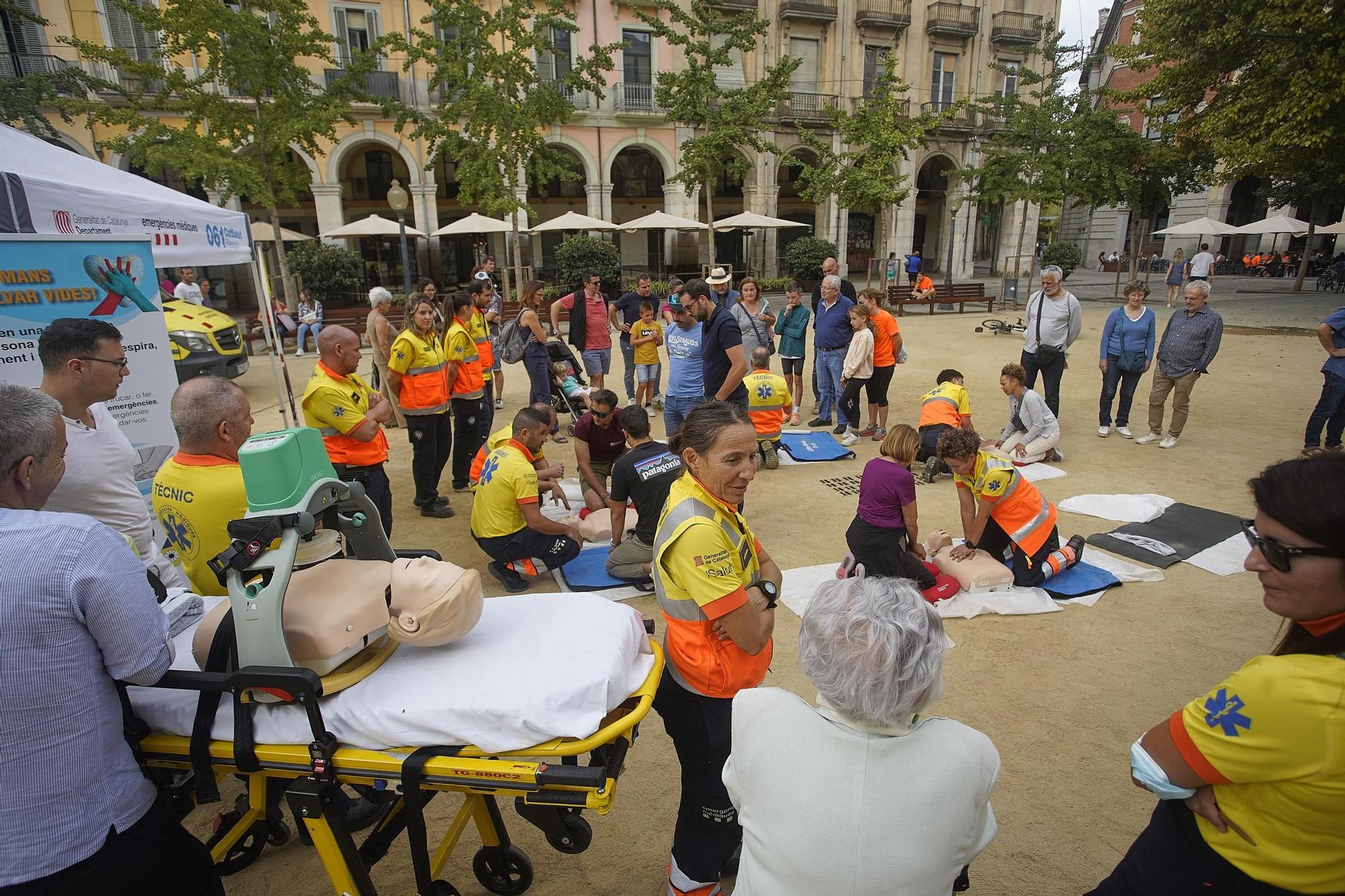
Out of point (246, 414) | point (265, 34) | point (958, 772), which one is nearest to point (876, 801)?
point (958, 772)

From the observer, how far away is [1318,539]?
1496 mm

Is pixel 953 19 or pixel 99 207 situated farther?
pixel 953 19

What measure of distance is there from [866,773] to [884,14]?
33.6 m

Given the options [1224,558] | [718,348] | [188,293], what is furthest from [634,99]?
[1224,558]

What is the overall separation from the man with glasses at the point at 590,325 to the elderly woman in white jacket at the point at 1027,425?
4.79 metres

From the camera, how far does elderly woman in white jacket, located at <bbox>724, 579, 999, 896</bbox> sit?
133cm

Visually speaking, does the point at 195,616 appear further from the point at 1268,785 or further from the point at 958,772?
the point at 1268,785

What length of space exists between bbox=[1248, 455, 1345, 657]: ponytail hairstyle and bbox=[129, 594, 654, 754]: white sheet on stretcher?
160 centimetres

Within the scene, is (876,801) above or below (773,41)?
below

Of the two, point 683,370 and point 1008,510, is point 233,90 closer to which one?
point 683,370

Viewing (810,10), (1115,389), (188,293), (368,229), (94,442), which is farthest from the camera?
(810,10)

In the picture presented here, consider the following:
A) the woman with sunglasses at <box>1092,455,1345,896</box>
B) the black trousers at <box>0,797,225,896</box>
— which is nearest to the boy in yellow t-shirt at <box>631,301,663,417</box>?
the black trousers at <box>0,797,225,896</box>

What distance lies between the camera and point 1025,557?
471 centimetres

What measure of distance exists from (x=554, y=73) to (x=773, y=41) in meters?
8.93
